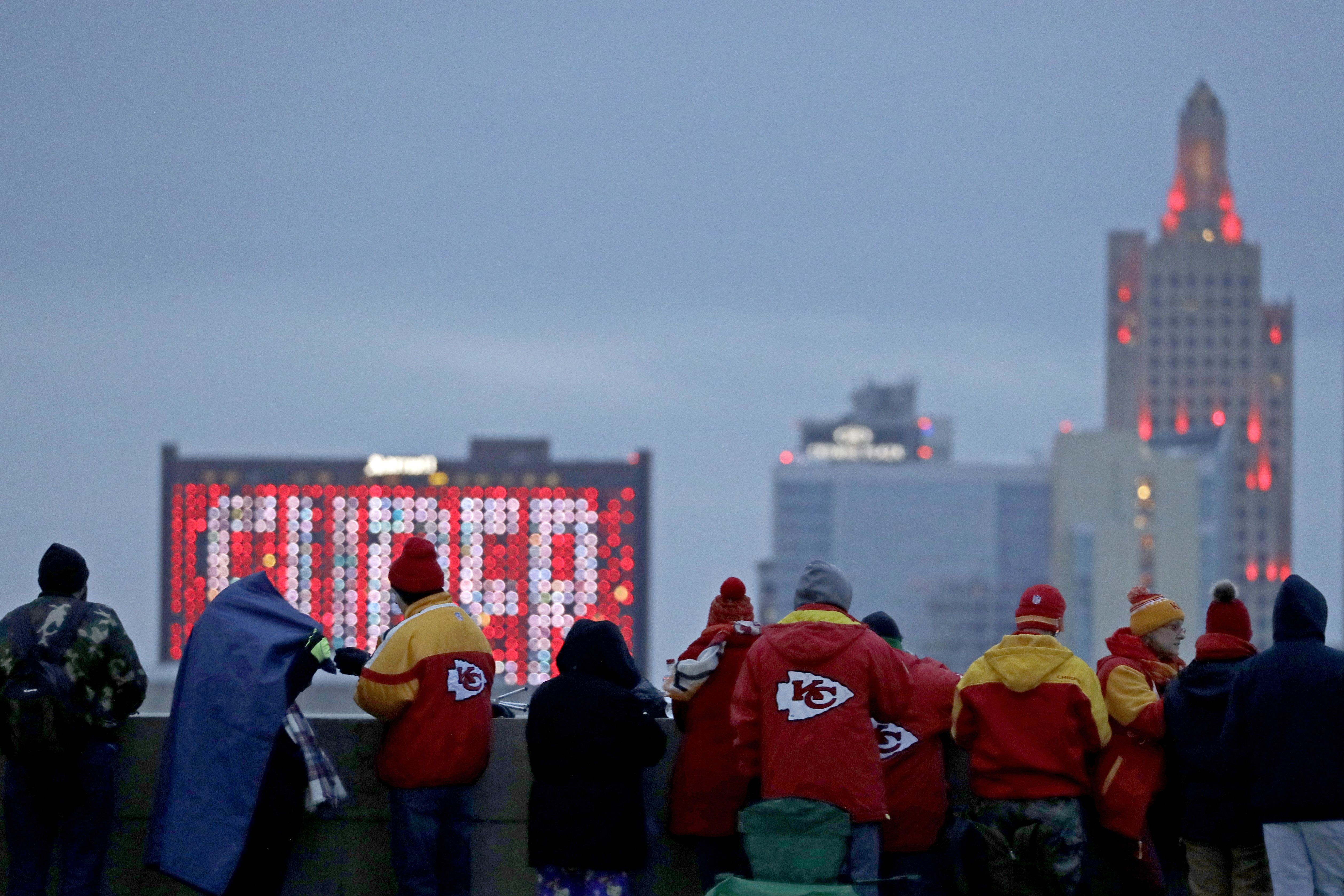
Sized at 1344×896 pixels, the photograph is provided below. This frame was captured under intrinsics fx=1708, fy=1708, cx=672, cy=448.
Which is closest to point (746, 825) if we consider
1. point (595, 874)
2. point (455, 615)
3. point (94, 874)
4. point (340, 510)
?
point (595, 874)

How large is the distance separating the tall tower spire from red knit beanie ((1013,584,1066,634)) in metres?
166

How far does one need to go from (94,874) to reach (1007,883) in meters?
4.01

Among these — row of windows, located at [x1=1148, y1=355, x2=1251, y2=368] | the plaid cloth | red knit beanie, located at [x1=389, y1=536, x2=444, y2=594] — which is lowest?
the plaid cloth

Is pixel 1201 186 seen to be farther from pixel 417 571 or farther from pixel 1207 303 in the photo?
pixel 417 571

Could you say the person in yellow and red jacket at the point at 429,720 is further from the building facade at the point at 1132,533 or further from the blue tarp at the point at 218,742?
the building facade at the point at 1132,533

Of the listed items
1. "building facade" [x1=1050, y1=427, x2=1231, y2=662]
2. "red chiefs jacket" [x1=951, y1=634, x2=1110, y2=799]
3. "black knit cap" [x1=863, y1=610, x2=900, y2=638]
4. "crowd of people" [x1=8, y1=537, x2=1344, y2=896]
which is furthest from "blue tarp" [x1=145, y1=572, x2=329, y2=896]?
"building facade" [x1=1050, y1=427, x2=1231, y2=662]

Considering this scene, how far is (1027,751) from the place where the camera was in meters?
7.23

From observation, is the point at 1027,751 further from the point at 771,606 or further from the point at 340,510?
the point at 771,606

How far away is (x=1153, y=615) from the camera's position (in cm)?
763

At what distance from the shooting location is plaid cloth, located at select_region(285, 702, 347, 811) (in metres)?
7.43

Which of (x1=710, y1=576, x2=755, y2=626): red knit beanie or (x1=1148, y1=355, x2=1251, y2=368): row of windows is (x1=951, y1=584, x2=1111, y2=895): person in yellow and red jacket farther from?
(x1=1148, y1=355, x2=1251, y2=368): row of windows

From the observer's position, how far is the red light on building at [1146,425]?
160000 millimetres

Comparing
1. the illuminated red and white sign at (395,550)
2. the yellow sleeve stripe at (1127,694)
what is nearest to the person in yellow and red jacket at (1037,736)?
the yellow sleeve stripe at (1127,694)

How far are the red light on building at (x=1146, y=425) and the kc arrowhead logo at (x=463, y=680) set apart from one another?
15832cm
